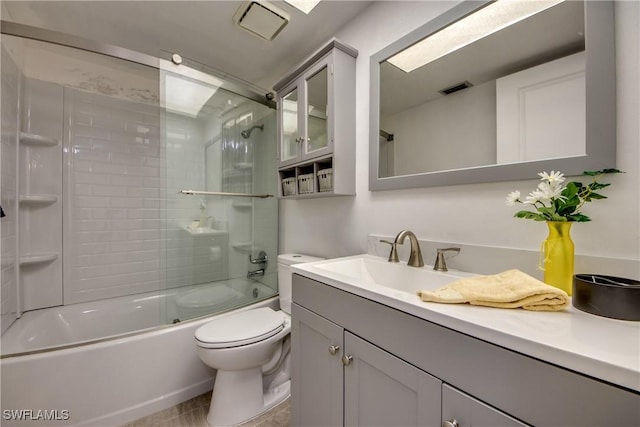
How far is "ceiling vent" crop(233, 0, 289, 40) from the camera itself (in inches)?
56.3

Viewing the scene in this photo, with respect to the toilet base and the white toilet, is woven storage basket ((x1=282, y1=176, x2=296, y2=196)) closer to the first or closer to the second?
the white toilet

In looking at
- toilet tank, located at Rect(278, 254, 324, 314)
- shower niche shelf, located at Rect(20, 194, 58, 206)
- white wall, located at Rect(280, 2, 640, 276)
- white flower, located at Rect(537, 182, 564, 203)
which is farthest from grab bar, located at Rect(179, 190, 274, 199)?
white flower, located at Rect(537, 182, 564, 203)

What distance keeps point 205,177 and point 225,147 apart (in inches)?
11.8

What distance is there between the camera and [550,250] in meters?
0.71

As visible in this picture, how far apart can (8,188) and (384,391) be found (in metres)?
2.28

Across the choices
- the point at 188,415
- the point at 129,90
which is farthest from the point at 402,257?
the point at 129,90

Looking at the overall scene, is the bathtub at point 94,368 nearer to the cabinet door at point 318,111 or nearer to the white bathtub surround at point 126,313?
the white bathtub surround at point 126,313

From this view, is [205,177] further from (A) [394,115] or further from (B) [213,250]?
(A) [394,115]

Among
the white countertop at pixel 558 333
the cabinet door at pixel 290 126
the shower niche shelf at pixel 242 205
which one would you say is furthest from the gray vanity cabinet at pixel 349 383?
the shower niche shelf at pixel 242 205

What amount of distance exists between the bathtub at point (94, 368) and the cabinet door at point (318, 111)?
4.09ft

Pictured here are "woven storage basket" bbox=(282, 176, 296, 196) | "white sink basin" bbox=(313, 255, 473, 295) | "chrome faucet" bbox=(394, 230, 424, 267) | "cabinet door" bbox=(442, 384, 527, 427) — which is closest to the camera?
"cabinet door" bbox=(442, 384, 527, 427)

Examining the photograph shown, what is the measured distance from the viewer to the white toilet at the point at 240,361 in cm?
123

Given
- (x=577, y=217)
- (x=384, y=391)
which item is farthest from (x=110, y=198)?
(x=577, y=217)

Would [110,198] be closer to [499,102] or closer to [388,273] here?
[388,273]
